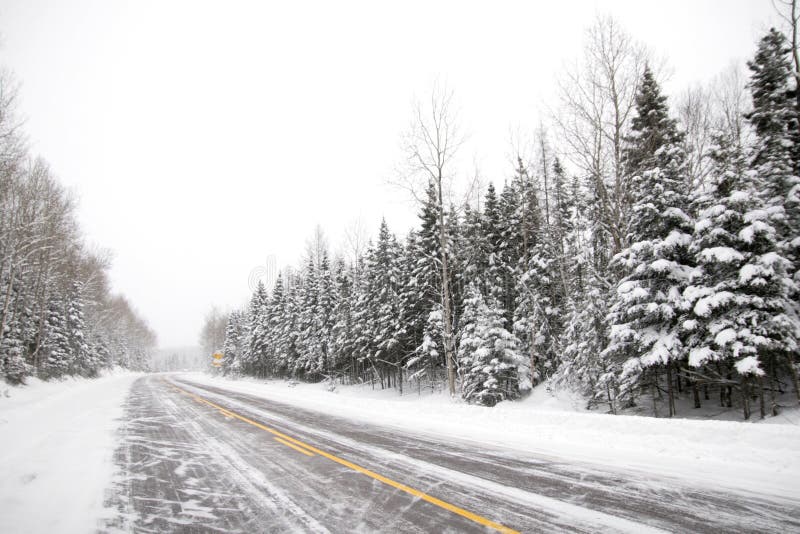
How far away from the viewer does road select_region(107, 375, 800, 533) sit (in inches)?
157

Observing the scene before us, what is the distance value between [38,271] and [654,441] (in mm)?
38030

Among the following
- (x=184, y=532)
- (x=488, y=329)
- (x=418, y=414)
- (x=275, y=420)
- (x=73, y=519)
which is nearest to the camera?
(x=184, y=532)

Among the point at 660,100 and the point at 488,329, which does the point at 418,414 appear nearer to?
the point at 488,329

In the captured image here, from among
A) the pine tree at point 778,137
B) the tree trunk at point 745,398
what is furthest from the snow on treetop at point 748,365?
the pine tree at point 778,137

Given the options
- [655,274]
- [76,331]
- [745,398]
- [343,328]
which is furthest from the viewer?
[76,331]

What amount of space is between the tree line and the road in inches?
734

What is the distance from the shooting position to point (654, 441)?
23.7 ft

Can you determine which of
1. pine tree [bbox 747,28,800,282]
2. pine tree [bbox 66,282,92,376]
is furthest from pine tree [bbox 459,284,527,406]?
pine tree [bbox 66,282,92,376]

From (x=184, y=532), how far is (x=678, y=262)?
51.8ft

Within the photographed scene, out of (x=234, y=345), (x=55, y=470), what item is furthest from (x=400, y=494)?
(x=234, y=345)

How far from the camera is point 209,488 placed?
5391mm

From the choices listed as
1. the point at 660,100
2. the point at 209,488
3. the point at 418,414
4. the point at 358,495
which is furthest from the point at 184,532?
the point at 660,100

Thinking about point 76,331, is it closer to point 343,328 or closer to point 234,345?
point 343,328

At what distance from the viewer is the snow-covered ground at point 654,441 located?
5453 millimetres
